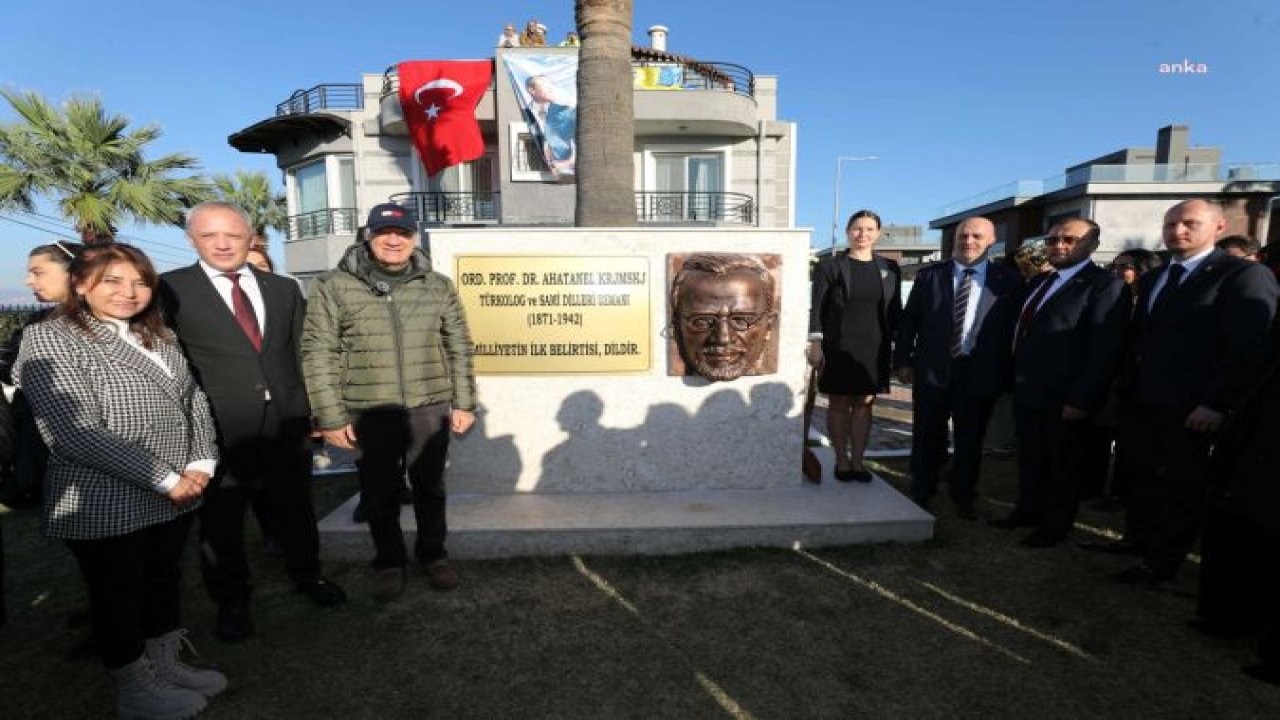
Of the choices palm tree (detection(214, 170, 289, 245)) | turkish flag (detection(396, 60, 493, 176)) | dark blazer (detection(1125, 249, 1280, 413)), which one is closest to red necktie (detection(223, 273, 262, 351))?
dark blazer (detection(1125, 249, 1280, 413))

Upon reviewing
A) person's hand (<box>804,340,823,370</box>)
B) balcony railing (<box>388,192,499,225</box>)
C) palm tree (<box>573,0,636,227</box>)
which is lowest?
person's hand (<box>804,340,823,370</box>)

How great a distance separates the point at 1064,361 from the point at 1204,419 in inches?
27.9

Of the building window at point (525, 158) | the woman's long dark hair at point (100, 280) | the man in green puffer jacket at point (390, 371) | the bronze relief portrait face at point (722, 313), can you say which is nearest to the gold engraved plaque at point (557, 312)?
the bronze relief portrait face at point (722, 313)

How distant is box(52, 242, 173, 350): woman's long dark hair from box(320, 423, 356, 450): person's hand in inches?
29.2

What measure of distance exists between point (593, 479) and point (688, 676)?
166 centimetres

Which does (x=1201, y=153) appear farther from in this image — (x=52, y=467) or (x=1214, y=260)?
(x=52, y=467)

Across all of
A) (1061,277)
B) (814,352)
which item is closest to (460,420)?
(814,352)

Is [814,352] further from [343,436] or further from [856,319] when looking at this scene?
[343,436]

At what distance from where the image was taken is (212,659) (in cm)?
244

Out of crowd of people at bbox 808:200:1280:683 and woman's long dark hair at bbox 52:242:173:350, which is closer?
woman's long dark hair at bbox 52:242:173:350

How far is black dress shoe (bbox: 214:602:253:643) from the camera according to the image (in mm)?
2557

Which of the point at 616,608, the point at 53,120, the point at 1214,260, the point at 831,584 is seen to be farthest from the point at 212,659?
the point at 53,120

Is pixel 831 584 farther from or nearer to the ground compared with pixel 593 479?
nearer to the ground

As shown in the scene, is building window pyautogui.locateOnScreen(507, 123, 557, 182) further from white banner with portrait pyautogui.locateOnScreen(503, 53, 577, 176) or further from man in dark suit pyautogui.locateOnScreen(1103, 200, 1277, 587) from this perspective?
man in dark suit pyautogui.locateOnScreen(1103, 200, 1277, 587)
